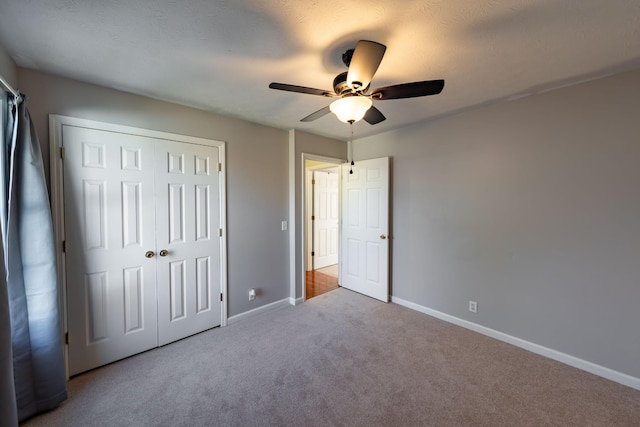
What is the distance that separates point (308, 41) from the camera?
60.9 inches

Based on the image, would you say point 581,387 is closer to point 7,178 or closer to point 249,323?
point 249,323

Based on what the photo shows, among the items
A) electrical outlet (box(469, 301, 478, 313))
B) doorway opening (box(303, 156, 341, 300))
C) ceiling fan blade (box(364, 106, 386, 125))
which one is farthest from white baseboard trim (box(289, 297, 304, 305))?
ceiling fan blade (box(364, 106, 386, 125))

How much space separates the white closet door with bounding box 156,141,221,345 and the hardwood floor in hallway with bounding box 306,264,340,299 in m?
1.54

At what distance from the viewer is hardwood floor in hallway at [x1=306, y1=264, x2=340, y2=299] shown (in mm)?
3995

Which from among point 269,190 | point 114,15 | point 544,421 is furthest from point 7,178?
point 544,421

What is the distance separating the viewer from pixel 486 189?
265 cm

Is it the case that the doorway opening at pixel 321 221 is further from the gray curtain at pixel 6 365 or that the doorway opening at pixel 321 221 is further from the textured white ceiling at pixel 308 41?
the gray curtain at pixel 6 365

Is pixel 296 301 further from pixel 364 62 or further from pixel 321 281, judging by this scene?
pixel 364 62

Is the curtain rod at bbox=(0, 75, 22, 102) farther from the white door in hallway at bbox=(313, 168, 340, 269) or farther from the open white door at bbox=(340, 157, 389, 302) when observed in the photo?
the white door in hallway at bbox=(313, 168, 340, 269)

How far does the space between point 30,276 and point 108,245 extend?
0.53 meters

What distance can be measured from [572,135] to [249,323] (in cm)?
357

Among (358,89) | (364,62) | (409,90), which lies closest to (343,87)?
(358,89)

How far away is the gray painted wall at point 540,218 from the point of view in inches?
77.8

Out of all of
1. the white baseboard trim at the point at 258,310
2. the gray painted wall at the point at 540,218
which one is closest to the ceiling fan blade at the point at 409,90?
the gray painted wall at the point at 540,218
